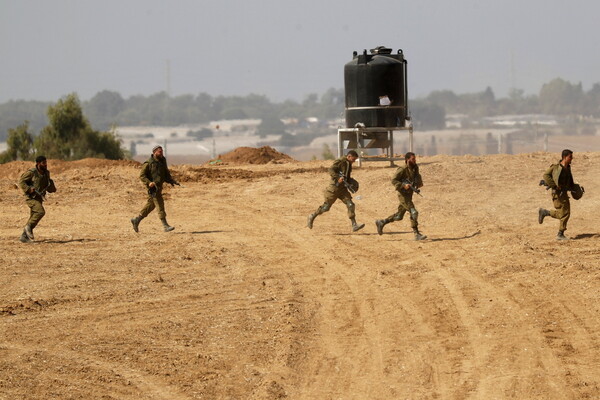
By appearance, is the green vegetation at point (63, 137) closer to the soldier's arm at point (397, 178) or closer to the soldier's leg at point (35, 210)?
the soldier's leg at point (35, 210)

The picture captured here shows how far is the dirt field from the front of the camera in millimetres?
12125

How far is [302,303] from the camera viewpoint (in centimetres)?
1589

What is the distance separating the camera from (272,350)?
13336 mm

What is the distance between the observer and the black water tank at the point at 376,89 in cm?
3328

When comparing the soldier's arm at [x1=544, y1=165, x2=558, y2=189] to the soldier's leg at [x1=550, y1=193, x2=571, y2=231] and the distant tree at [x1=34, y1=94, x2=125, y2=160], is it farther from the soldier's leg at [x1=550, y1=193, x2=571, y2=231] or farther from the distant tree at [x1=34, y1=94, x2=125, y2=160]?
the distant tree at [x1=34, y1=94, x2=125, y2=160]

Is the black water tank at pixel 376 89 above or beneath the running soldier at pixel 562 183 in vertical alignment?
above

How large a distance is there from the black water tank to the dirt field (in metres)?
6.23

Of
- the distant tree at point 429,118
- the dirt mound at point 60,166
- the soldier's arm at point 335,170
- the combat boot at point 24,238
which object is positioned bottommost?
the distant tree at point 429,118

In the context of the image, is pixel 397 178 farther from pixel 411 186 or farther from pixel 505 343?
pixel 505 343

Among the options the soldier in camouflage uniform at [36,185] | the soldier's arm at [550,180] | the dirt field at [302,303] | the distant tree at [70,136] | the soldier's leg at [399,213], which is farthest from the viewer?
the distant tree at [70,136]

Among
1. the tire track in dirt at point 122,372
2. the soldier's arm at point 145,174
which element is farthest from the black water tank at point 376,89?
the tire track in dirt at point 122,372

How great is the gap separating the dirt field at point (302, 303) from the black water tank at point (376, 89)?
6.23m

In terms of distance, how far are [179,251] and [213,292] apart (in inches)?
149

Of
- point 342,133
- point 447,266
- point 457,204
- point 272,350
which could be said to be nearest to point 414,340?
point 272,350
